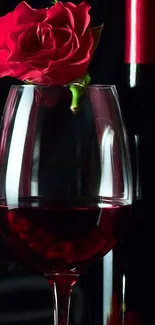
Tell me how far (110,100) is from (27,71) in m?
0.08

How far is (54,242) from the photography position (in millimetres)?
691

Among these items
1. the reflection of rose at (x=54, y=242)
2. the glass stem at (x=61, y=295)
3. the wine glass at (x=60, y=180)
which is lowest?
the glass stem at (x=61, y=295)

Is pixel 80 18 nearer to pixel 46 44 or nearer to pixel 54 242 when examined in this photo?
pixel 46 44

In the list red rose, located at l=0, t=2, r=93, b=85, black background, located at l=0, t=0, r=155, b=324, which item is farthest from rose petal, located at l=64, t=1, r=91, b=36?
black background, located at l=0, t=0, r=155, b=324

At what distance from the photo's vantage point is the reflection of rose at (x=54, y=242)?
2.27ft

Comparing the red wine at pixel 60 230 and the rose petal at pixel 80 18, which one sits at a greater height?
the rose petal at pixel 80 18

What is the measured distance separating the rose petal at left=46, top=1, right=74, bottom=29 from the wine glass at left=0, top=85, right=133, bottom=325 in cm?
7

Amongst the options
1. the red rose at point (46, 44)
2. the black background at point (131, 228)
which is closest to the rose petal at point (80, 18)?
the red rose at point (46, 44)

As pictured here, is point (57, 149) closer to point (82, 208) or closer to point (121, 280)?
point (82, 208)

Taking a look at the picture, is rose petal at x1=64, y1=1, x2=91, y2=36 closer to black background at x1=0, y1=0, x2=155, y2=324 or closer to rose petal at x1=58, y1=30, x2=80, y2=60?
rose petal at x1=58, y1=30, x2=80, y2=60

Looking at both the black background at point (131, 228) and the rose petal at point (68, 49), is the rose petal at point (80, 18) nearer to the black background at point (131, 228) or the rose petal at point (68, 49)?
the rose petal at point (68, 49)

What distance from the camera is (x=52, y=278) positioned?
0.73 meters

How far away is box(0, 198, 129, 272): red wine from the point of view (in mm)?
691

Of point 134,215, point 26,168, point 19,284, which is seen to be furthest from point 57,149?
point 19,284
